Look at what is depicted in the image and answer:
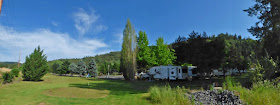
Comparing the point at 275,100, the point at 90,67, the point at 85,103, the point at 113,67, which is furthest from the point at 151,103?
the point at 113,67

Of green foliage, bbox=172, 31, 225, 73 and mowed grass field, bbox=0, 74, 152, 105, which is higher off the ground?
green foliage, bbox=172, 31, 225, 73

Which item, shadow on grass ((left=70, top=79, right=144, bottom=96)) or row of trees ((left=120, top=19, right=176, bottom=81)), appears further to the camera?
row of trees ((left=120, top=19, right=176, bottom=81))

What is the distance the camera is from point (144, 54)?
26859mm

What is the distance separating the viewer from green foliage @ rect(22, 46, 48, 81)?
695 inches

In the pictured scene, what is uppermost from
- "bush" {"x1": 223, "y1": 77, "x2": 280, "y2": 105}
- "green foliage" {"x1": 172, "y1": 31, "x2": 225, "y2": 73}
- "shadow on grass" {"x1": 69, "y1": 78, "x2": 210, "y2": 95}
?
"green foliage" {"x1": 172, "y1": 31, "x2": 225, "y2": 73}

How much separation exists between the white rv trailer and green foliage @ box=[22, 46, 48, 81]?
1498 centimetres

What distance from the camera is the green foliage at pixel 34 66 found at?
17.6m

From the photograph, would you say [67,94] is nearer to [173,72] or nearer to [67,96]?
[67,96]

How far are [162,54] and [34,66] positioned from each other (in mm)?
19840

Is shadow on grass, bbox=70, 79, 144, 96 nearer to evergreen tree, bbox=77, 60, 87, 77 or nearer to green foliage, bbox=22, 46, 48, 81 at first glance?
green foliage, bbox=22, 46, 48, 81

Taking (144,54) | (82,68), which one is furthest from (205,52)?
(82,68)

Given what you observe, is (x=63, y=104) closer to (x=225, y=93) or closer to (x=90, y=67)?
(x=225, y=93)

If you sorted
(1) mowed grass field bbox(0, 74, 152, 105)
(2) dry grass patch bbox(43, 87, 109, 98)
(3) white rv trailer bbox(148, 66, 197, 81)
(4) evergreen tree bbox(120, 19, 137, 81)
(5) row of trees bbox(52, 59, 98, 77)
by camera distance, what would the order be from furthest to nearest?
1. (5) row of trees bbox(52, 59, 98, 77)
2. (4) evergreen tree bbox(120, 19, 137, 81)
3. (3) white rv trailer bbox(148, 66, 197, 81)
4. (2) dry grass patch bbox(43, 87, 109, 98)
5. (1) mowed grass field bbox(0, 74, 152, 105)

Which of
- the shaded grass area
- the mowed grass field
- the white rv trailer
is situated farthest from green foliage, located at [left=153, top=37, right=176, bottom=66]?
A: the mowed grass field
